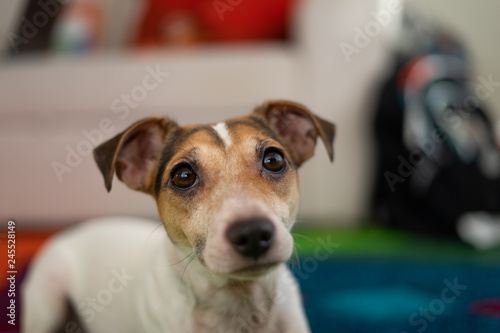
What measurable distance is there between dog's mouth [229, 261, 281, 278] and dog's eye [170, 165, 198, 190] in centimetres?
31

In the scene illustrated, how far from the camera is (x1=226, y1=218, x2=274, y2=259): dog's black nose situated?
3.18 ft

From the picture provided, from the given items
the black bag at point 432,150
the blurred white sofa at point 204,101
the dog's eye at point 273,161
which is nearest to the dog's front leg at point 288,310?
the dog's eye at point 273,161

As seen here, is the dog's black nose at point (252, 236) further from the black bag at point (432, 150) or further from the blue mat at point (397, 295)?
the black bag at point (432, 150)

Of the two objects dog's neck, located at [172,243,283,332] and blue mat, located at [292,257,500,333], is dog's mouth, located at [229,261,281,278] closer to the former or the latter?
dog's neck, located at [172,243,283,332]

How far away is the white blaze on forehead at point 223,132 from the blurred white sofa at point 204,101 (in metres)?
2.05

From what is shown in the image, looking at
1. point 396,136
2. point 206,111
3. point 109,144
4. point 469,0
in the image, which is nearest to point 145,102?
point 206,111

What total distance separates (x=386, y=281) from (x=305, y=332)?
1182mm

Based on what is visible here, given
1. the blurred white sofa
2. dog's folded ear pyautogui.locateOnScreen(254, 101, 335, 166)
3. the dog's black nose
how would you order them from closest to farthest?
the dog's black nose, dog's folded ear pyautogui.locateOnScreen(254, 101, 335, 166), the blurred white sofa

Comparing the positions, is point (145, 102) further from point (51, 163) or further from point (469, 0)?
point (469, 0)

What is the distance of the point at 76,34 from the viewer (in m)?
4.17

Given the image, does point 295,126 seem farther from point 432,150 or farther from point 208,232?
point 432,150

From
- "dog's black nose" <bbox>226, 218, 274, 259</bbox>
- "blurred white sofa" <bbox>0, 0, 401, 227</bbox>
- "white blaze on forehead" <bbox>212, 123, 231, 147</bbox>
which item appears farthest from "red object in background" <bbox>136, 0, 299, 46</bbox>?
"dog's black nose" <bbox>226, 218, 274, 259</bbox>

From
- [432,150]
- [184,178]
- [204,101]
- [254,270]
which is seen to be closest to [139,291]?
[184,178]

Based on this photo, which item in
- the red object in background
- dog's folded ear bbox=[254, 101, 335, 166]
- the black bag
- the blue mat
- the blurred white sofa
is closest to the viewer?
dog's folded ear bbox=[254, 101, 335, 166]
